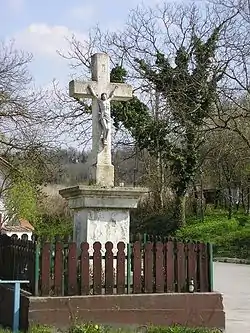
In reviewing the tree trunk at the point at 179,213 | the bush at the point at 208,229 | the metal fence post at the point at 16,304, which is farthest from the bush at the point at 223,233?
the metal fence post at the point at 16,304

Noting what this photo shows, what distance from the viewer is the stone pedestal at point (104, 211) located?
33.6ft

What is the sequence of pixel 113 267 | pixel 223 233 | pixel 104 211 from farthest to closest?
pixel 223 233 → pixel 104 211 → pixel 113 267

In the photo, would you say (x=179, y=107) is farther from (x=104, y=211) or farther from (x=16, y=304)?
(x=16, y=304)

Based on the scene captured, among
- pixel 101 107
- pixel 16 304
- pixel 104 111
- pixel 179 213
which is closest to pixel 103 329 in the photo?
pixel 16 304

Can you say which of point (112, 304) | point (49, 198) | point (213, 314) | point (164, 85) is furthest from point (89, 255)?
point (49, 198)

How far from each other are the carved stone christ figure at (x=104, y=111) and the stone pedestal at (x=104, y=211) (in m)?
1.07

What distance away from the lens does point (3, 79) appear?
28.6 metres

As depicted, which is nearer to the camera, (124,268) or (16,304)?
(16,304)

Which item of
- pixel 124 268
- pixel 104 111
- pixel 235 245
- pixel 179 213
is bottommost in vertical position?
pixel 124 268

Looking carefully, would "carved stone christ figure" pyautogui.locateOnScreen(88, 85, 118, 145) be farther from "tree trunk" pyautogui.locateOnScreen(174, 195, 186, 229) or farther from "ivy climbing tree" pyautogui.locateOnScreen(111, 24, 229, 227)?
"tree trunk" pyautogui.locateOnScreen(174, 195, 186, 229)

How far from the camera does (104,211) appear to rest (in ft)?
34.1

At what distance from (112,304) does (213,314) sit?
69.2 inches

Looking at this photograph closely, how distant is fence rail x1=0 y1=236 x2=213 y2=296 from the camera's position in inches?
361

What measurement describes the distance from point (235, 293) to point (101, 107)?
7473 millimetres
